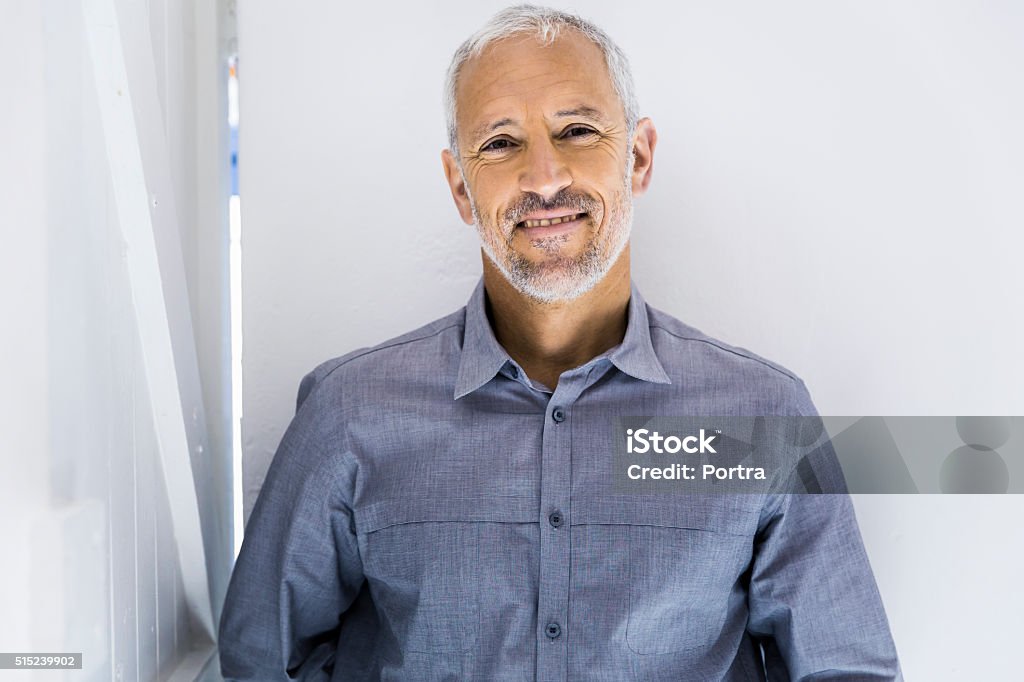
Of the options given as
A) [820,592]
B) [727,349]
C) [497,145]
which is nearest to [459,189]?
[497,145]

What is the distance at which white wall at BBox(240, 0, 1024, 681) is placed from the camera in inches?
69.0

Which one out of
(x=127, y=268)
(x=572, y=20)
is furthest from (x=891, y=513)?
(x=127, y=268)

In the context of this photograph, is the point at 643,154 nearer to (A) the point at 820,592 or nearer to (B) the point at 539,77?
(B) the point at 539,77

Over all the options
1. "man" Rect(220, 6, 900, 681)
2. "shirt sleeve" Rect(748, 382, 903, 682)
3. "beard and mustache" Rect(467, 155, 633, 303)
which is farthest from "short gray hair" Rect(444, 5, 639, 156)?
"shirt sleeve" Rect(748, 382, 903, 682)

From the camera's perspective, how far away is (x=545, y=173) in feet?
4.83

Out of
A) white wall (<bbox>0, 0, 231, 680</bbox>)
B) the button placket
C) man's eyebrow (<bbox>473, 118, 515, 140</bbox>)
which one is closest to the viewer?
white wall (<bbox>0, 0, 231, 680</bbox>)

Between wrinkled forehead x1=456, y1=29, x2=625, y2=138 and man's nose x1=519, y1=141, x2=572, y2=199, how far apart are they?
6 centimetres

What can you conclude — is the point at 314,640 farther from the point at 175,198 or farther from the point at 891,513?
the point at 891,513

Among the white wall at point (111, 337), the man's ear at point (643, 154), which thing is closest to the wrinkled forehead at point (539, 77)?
the man's ear at point (643, 154)

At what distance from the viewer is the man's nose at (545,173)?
1.47 meters

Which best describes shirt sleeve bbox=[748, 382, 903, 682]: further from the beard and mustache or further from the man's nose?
the man's nose

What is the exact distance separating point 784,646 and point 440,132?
3.55 ft

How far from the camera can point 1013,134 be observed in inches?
68.3

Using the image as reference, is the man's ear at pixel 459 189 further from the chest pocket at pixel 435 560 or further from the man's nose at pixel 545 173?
the chest pocket at pixel 435 560
